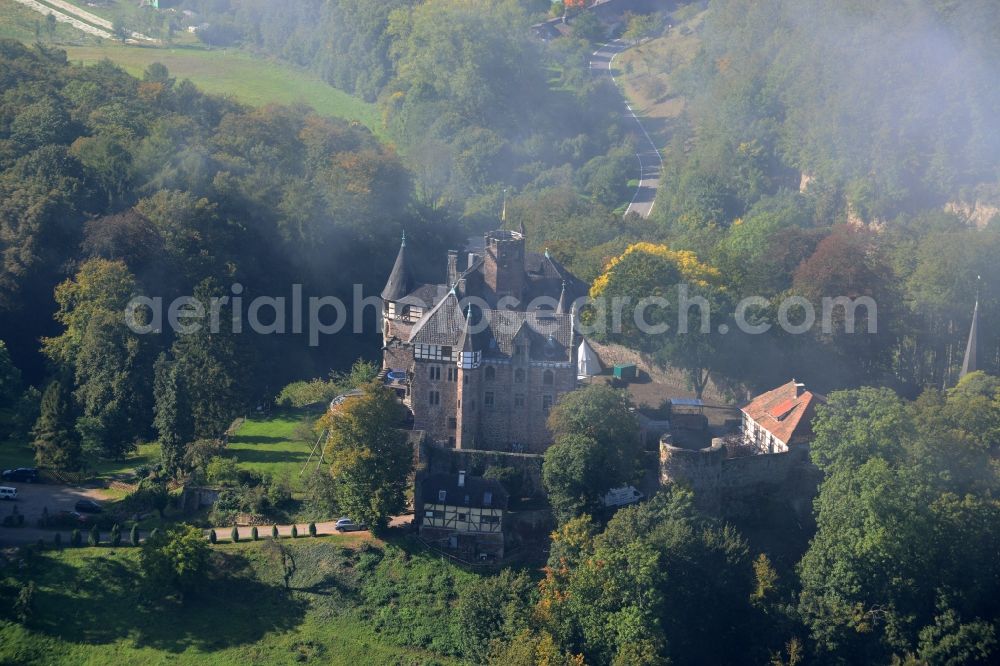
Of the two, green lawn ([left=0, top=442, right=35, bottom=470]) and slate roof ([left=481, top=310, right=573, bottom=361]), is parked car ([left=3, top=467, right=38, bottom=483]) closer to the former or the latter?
green lawn ([left=0, top=442, right=35, bottom=470])

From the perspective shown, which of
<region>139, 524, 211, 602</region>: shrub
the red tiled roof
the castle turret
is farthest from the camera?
the castle turret

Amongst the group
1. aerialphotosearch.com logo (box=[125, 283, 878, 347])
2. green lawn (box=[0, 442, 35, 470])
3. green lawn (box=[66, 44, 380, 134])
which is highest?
green lawn (box=[66, 44, 380, 134])

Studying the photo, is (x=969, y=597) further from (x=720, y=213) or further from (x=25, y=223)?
(x=25, y=223)

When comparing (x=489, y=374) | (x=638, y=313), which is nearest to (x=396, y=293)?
(x=489, y=374)

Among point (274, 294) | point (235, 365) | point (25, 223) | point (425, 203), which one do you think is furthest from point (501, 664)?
point (425, 203)

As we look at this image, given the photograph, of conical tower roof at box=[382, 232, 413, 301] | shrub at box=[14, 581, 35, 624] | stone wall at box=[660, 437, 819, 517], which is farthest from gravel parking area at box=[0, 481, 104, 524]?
stone wall at box=[660, 437, 819, 517]

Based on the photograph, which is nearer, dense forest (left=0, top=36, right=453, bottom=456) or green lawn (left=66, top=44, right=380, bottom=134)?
dense forest (left=0, top=36, right=453, bottom=456)
